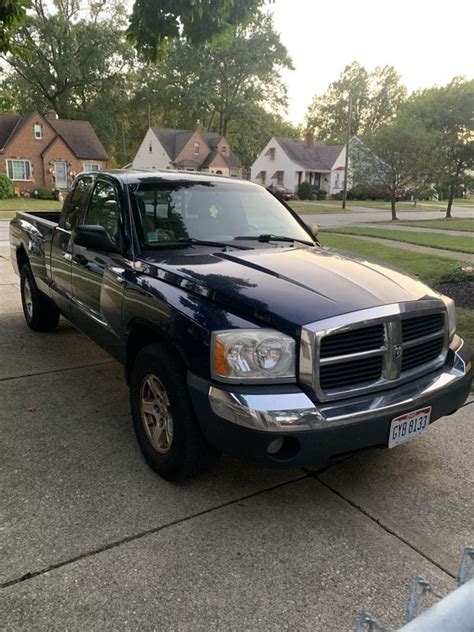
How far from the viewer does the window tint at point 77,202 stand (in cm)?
483

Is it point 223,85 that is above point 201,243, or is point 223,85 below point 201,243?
above

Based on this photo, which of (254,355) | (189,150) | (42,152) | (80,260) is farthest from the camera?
(189,150)

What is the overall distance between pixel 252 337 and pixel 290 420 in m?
0.45

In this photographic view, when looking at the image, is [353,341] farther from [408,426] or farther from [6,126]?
[6,126]

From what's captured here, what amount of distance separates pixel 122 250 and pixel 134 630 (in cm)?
239

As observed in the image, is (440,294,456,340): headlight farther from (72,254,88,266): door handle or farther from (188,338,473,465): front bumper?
(72,254,88,266): door handle

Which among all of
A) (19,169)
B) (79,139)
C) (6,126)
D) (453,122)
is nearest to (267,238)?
(453,122)

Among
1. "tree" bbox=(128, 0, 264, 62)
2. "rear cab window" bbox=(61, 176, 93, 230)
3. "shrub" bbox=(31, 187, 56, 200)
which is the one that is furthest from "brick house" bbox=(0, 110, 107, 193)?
"rear cab window" bbox=(61, 176, 93, 230)

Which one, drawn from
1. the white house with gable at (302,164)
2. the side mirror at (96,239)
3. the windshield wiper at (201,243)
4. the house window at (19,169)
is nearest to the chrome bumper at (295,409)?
the windshield wiper at (201,243)

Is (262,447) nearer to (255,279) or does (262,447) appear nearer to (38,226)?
(255,279)

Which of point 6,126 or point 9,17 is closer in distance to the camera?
point 9,17

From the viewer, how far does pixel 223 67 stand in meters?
Answer: 54.1

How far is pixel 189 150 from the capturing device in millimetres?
52938

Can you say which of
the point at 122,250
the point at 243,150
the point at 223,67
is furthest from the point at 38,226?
the point at 243,150
